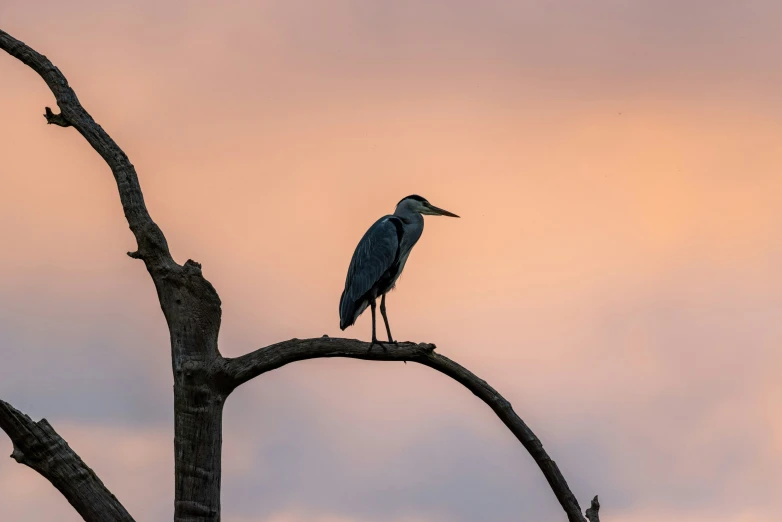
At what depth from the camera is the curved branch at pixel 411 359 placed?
9.97m

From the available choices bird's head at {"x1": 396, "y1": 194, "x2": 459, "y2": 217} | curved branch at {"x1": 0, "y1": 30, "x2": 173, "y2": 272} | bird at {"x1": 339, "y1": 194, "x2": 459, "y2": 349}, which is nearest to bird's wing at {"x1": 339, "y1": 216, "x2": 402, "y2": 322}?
bird at {"x1": 339, "y1": 194, "x2": 459, "y2": 349}

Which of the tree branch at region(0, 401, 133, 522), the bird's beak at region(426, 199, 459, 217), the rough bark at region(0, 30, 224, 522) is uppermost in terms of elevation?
the bird's beak at region(426, 199, 459, 217)

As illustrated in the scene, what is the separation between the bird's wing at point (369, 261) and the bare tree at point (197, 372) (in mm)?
2507

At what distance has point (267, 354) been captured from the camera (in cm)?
1000

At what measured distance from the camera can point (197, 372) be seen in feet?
33.4

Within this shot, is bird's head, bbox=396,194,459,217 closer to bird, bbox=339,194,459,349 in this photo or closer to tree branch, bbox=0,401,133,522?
bird, bbox=339,194,459,349

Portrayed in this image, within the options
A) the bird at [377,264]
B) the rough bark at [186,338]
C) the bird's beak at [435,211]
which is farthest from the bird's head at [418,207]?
the rough bark at [186,338]

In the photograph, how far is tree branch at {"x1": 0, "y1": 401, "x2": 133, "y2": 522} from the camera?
942 cm

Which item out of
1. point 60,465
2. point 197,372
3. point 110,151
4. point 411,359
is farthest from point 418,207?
point 60,465

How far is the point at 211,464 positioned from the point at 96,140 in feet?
10.5

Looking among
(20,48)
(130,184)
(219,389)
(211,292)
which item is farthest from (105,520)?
(20,48)

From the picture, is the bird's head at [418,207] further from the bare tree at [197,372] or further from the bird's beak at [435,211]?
the bare tree at [197,372]

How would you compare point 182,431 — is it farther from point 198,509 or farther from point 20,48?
point 20,48

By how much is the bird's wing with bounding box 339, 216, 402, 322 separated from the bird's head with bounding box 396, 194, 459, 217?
36.4 inches
